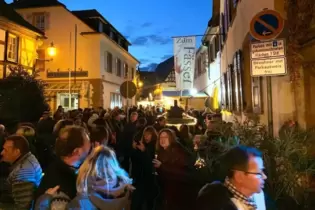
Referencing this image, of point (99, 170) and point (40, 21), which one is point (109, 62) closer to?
point (40, 21)

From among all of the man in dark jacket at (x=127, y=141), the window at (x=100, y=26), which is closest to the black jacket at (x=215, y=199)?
the man in dark jacket at (x=127, y=141)

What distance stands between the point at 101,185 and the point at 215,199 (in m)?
0.85

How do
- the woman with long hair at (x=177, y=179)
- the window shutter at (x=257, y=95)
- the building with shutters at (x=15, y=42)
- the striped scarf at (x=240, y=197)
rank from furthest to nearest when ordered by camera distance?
the building with shutters at (x=15, y=42) < the window shutter at (x=257, y=95) < the woman with long hair at (x=177, y=179) < the striped scarf at (x=240, y=197)

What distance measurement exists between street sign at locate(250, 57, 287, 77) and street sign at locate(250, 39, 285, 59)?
0.22ft

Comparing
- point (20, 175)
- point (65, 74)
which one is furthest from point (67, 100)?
point (20, 175)

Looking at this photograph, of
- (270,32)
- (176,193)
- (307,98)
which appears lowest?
(176,193)

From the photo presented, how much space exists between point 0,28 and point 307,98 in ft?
51.5

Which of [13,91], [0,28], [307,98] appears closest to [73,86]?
[0,28]

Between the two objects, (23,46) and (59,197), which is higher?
(23,46)

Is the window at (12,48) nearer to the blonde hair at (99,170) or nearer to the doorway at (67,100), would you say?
the doorway at (67,100)

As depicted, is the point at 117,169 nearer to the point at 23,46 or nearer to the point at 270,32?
the point at 270,32

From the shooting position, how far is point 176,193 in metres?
4.50

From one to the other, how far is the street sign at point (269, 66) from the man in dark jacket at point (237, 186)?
281 centimetres

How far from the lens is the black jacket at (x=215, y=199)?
1.94m
